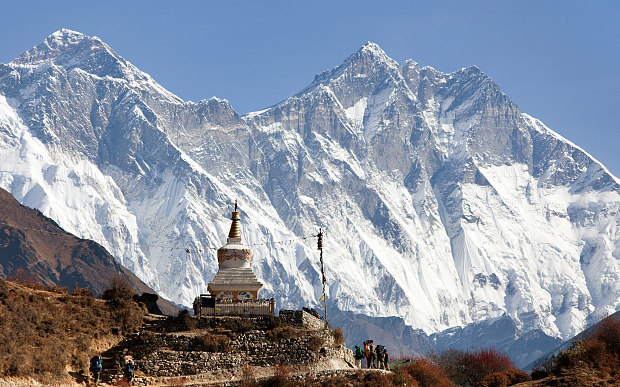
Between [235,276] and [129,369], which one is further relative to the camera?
[235,276]

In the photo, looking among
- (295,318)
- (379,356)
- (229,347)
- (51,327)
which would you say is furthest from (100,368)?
(379,356)

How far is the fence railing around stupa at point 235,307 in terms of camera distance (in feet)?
241

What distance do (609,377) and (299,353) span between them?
23.8 m

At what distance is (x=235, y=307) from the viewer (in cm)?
7400

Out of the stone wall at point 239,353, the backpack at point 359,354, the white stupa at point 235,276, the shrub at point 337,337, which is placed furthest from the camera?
the white stupa at point 235,276

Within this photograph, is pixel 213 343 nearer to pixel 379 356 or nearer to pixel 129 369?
pixel 129 369

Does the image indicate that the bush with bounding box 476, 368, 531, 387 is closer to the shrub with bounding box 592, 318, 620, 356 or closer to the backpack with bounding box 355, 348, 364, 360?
the shrub with bounding box 592, 318, 620, 356

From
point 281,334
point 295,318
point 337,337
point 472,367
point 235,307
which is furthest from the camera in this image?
point 472,367

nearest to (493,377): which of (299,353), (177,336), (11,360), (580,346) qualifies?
(580,346)

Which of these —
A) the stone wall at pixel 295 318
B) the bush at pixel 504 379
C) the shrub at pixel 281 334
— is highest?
the stone wall at pixel 295 318

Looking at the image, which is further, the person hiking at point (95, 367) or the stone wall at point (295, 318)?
the stone wall at point (295, 318)

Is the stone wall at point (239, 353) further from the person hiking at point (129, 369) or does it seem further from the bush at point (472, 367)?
the bush at point (472, 367)

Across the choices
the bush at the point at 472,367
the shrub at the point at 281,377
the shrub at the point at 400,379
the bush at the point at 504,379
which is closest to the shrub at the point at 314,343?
the shrub at the point at 281,377

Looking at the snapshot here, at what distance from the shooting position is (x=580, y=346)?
83.0 m
